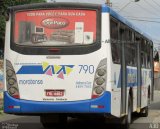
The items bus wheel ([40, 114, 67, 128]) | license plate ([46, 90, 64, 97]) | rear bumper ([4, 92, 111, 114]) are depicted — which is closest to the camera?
rear bumper ([4, 92, 111, 114])

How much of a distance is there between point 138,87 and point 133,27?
84.1 inches

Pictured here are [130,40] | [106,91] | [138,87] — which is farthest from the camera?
[138,87]

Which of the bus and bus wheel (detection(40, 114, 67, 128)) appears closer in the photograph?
the bus

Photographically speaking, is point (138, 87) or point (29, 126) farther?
point (138, 87)

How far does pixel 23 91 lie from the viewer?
12.6 m

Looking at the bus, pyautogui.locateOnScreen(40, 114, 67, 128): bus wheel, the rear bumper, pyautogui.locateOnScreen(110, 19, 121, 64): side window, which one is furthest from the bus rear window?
pyautogui.locateOnScreen(40, 114, 67, 128): bus wheel

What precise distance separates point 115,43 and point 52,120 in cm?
312

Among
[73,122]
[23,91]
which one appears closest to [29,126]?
[73,122]

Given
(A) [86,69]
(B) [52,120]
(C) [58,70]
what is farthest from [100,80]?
(B) [52,120]

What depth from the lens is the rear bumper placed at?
12.3 metres

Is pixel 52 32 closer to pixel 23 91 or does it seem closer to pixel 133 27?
pixel 23 91

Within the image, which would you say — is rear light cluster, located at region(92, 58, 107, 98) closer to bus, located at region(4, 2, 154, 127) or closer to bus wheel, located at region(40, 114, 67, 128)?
bus, located at region(4, 2, 154, 127)

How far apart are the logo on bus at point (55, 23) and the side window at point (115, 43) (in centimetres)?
117

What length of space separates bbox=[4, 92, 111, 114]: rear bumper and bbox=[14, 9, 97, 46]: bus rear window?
4.54 ft
